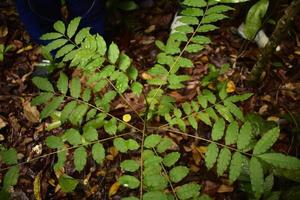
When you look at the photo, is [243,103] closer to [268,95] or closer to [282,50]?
[268,95]

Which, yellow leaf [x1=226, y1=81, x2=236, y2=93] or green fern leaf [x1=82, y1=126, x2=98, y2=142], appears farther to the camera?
yellow leaf [x1=226, y1=81, x2=236, y2=93]

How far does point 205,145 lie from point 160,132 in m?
0.29

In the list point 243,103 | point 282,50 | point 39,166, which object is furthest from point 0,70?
point 282,50

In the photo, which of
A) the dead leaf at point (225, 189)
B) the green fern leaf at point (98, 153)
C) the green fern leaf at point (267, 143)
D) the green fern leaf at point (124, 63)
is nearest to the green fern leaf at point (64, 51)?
the green fern leaf at point (124, 63)

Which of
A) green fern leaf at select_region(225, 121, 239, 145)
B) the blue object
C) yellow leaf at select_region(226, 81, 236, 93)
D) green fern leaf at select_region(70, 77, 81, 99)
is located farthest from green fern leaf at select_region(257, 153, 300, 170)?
the blue object

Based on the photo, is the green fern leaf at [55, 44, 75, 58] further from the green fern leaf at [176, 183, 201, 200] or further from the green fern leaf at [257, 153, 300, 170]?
the green fern leaf at [257, 153, 300, 170]

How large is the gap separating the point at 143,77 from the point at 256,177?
1260 millimetres

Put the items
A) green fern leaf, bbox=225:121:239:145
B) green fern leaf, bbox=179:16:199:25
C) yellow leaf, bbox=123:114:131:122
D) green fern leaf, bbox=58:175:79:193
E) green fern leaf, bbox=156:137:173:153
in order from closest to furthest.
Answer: green fern leaf, bbox=225:121:239:145 → green fern leaf, bbox=156:137:173:153 → green fern leaf, bbox=179:16:199:25 → green fern leaf, bbox=58:175:79:193 → yellow leaf, bbox=123:114:131:122

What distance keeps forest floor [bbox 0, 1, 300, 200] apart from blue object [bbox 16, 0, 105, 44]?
31cm

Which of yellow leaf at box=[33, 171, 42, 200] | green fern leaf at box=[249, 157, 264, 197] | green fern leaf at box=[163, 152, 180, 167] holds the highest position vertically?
green fern leaf at box=[249, 157, 264, 197]

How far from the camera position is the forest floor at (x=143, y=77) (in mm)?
Answer: 1903

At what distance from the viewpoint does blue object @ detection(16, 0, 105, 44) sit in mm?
2180

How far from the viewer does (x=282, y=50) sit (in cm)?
238

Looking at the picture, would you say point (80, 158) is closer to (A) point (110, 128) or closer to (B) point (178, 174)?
(A) point (110, 128)
